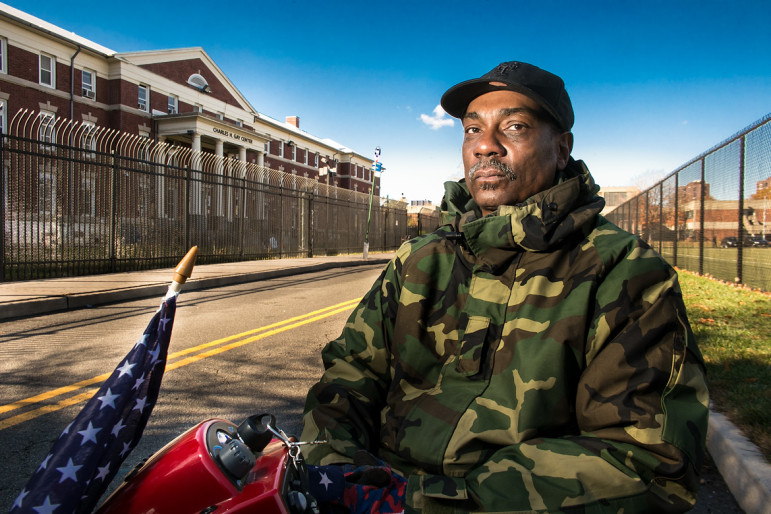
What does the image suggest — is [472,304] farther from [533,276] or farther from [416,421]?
[416,421]

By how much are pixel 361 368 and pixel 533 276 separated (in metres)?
0.65

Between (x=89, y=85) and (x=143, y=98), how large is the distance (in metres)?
3.45

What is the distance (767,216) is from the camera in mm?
8219

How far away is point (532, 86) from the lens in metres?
1.79

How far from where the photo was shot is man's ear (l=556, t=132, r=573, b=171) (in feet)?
6.36

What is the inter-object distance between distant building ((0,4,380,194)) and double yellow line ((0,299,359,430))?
18351mm

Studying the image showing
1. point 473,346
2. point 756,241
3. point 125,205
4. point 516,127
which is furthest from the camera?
point 125,205

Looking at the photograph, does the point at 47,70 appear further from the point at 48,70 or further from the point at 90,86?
the point at 90,86

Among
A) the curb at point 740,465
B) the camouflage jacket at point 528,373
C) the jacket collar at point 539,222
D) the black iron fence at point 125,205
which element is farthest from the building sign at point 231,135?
the jacket collar at point 539,222

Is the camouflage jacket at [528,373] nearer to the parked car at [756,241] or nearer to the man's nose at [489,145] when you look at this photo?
the man's nose at [489,145]

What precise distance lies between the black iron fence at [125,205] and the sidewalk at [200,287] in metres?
0.77

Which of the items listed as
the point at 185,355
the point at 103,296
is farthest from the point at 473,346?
the point at 103,296

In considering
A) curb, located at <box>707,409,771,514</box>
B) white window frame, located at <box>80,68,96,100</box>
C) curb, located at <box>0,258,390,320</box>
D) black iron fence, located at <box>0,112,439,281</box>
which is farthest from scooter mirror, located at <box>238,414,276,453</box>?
white window frame, located at <box>80,68,96,100</box>

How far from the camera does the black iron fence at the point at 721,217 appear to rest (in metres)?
8.46
